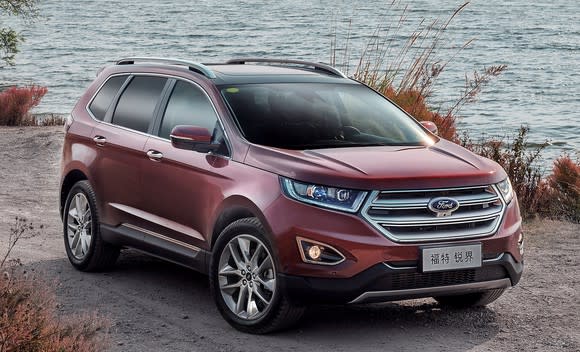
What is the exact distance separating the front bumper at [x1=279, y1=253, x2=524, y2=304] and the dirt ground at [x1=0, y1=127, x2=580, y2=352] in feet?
1.17

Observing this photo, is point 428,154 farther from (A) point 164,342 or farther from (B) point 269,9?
(B) point 269,9

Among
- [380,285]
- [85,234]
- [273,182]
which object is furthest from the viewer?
[85,234]

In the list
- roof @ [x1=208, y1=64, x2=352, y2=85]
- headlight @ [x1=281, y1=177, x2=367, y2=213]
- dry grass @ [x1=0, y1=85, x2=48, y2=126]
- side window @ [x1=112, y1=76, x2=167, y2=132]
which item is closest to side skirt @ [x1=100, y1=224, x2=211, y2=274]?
side window @ [x1=112, y1=76, x2=167, y2=132]

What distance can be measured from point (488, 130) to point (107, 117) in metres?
17.6

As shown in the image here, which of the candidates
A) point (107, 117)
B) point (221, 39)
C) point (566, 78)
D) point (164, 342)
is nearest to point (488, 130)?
point (566, 78)

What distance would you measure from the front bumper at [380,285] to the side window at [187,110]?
1.57 meters

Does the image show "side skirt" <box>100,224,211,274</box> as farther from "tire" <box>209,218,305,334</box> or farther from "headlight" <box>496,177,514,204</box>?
"headlight" <box>496,177,514,204</box>

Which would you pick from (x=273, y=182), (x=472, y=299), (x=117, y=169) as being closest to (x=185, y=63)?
(x=117, y=169)

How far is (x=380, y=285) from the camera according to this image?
6.87m

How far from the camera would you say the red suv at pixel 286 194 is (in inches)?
271

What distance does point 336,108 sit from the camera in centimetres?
827

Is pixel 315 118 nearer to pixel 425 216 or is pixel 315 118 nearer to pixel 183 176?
pixel 183 176

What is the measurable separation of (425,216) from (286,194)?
0.86m

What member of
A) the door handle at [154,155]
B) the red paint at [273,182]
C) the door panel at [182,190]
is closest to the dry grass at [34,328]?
the red paint at [273,182]
